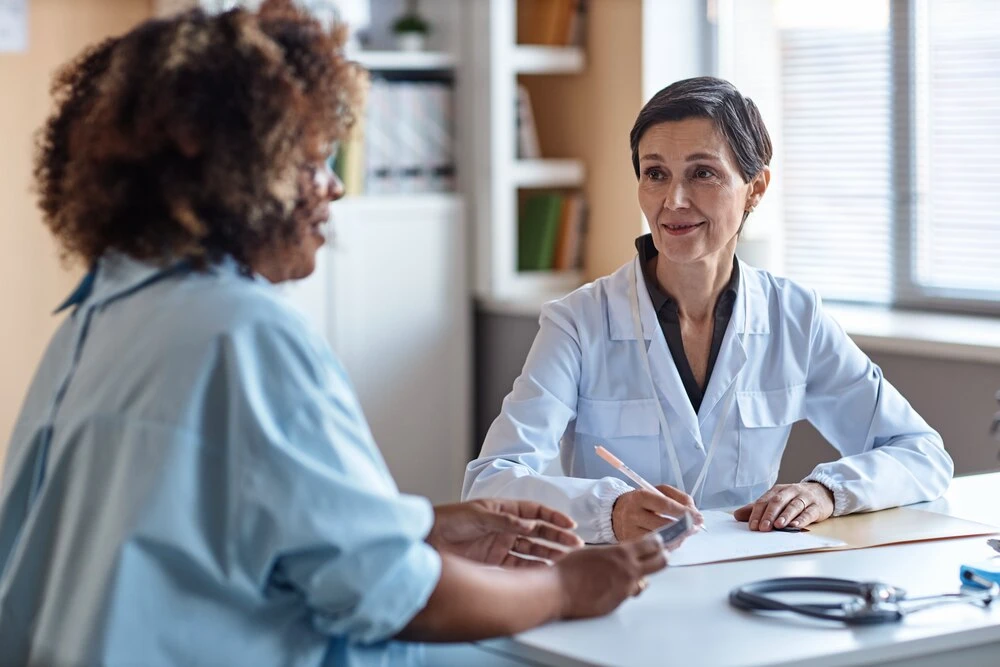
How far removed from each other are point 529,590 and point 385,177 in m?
3.12

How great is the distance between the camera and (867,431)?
2223 mm

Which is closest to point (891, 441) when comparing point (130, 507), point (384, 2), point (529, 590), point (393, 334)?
point (529, 590)

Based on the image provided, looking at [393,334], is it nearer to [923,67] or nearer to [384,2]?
[384,2]

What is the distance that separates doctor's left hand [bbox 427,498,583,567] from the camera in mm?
1562

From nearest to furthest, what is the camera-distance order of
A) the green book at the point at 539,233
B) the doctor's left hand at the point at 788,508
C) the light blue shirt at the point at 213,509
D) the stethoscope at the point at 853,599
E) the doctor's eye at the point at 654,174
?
the light blue shirt at the point at 213,509 < the stethoscope at the point at 853,599 < the doctor's left hand at the point at 788,508 < the doctor's eye at the point at 654,174 < the green book at the point at 539,233

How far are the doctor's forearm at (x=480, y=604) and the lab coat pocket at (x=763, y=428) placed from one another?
88 centimetres

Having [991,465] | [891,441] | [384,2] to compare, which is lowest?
[991,465]

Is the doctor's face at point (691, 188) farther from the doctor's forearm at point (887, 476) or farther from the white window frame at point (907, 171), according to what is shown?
the white window frame at point (907, 171)

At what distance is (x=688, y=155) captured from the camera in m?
2.18

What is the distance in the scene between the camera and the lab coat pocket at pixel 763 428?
7.14 ft

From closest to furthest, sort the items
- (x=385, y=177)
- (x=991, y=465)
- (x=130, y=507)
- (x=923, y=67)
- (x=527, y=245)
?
(x=130, y=507) < (x=991, y=465) < (x=923, y=67) < (x=385, y=177) < (x=527, y=245)

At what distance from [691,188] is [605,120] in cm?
231

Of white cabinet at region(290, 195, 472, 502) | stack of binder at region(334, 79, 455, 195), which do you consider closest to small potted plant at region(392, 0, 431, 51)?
stack of binder at region(334, 79, 455, 195)

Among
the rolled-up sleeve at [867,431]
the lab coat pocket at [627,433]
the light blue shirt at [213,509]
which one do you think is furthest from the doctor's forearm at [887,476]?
the light blue shirt at [213,509]
